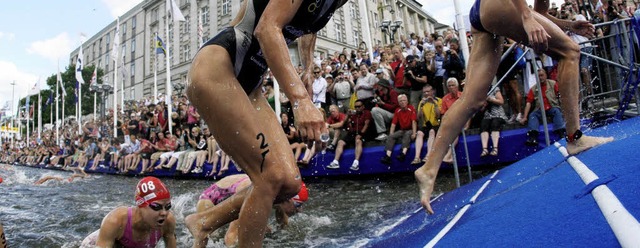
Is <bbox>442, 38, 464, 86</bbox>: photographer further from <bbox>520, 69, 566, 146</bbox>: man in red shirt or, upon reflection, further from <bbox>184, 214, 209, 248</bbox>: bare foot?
<bbox>184, 214, 209, 248</bbox>: bare foot

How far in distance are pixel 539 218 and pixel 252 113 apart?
1515mm

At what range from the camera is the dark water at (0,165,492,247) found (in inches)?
168

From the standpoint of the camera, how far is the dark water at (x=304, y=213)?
14.0 ft

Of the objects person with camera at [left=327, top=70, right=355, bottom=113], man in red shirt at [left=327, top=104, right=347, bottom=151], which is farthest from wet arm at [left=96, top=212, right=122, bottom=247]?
person with camera at [left=327, top=70, right=355, bottom=113]

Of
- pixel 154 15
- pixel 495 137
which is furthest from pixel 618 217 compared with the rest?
pixel 154 15

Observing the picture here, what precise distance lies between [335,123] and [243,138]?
748cm

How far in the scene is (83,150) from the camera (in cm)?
2295

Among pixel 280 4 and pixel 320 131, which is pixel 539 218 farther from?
pixel 280 4

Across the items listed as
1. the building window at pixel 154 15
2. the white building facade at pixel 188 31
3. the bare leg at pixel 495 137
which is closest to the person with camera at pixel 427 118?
the bare leg at pixel 495 137

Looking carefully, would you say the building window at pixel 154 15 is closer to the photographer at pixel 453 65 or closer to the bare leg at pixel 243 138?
the photographer at pixel 453 65

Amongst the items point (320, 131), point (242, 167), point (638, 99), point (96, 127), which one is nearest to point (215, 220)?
point (242, 167)

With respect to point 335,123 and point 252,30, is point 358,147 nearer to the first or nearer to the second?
point 335,123

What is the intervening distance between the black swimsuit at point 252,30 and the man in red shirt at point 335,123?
6752 mm

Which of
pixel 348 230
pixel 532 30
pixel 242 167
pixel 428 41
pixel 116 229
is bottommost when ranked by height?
pixel 348 230
